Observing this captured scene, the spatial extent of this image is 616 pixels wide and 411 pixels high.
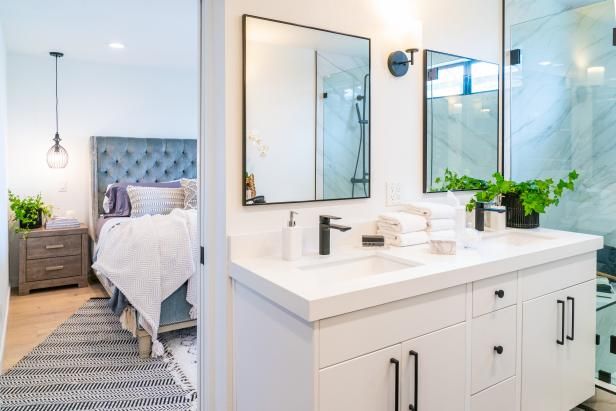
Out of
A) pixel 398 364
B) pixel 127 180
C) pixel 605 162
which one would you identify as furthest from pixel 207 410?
pixel 127 180

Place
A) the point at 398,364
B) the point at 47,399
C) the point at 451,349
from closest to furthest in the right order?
the point at 398,364, the point at 451,349, the point at 47,399

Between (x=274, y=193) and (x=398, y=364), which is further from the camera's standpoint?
(x=274, y=193)

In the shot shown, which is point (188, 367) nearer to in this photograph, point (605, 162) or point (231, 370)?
point (231, 370)

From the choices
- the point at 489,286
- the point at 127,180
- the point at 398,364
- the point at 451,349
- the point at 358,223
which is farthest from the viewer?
the point at 127,180

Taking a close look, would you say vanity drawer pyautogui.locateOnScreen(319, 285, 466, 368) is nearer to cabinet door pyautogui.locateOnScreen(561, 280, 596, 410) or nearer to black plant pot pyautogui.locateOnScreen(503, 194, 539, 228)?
cabinet door pyautogui.locateOnScreen(561, 280, 596, 410)

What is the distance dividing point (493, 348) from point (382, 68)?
1.29 meters

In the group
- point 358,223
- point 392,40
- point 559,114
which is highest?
point 392,40

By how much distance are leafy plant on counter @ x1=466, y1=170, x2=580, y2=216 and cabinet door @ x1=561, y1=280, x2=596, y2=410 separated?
45 cm

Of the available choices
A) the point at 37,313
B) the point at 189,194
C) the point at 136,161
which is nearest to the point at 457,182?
the point at 189,194

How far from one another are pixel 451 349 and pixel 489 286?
30 centimetres

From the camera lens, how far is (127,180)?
4.93m

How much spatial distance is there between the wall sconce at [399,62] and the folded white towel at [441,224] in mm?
714

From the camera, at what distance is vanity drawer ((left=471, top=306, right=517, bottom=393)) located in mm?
1605

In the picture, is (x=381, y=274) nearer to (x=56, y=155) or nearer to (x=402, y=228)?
(x=402, y=228)
